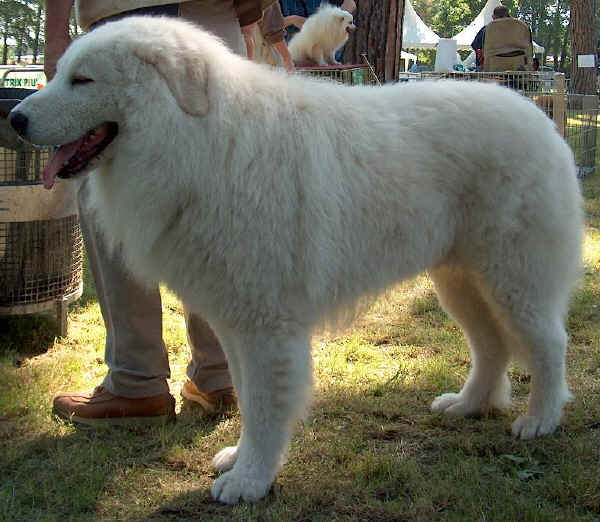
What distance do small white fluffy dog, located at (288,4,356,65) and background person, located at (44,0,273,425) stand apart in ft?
17.6

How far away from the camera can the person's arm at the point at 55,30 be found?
2721 mm

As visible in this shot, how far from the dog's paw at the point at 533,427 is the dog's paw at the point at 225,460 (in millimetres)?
1197

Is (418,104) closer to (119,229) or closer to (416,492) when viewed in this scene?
(119,229)

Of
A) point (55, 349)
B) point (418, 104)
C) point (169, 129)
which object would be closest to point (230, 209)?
point (169, 129)

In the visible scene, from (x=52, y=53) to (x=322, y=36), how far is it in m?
6.69

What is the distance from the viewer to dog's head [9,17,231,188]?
2.09 meters

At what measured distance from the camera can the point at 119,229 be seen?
2342mm

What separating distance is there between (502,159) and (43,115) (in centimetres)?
164

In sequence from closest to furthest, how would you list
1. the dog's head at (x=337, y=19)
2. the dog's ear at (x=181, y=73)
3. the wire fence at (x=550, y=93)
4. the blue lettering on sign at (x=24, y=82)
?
the dog's ear at (x=181, y=73)
the wire fence at (x=550, y=93)
the dog's head at (x=337, y=19)
the blue lettering on sign at (x=24, y=82)

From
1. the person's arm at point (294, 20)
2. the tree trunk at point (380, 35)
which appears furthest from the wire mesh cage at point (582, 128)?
the person's arm at point (294, 20)

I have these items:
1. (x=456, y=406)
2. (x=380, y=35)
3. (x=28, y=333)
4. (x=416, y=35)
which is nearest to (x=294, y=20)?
(x=380, y=35)

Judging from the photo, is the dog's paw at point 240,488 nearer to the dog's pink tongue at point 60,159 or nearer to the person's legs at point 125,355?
the person's legs at point 125,355

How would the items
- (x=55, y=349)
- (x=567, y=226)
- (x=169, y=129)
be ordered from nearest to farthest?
(x=169, y=129)
(x=567, y=226)
(x=55, y=349)

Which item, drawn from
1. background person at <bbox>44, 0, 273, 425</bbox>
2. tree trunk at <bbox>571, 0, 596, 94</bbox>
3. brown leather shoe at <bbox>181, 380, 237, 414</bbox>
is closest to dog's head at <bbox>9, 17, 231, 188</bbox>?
background person at <bbox>44, 0, 273, 425</bbox>
